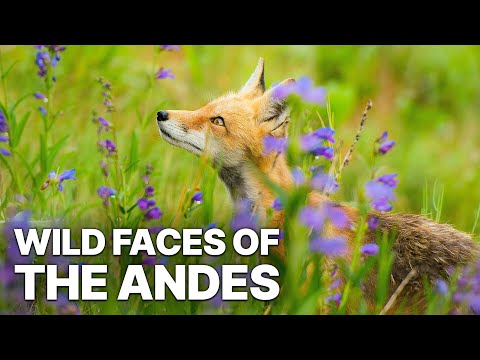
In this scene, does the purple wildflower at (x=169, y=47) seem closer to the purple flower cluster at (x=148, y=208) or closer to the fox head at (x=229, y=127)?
the fox head at (x=229, y=127)

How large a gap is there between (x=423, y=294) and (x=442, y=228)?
78 centimetres

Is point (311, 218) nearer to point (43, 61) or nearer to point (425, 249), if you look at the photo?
point (425, 249)

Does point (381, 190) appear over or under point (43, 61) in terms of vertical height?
under

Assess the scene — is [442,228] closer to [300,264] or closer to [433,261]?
[433,261]

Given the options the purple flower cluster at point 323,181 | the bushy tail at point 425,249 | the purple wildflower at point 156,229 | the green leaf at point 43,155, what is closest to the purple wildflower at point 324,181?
the purple flower cluster at point 323,181

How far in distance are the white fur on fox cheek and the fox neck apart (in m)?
0.39

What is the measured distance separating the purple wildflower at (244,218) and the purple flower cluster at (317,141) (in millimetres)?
613

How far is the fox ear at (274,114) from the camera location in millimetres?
5750

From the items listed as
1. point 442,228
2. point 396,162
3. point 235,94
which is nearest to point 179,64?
point 396,162

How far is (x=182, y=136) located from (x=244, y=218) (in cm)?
79

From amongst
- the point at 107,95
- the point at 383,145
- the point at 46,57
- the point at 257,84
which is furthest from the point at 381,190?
the point at 46,57

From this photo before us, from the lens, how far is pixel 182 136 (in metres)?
5.67

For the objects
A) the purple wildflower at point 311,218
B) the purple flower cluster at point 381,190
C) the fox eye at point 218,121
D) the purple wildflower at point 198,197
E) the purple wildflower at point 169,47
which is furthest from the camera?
the purple wildflower at point 169,47

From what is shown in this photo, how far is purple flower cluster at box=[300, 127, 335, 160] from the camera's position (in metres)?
4.06
